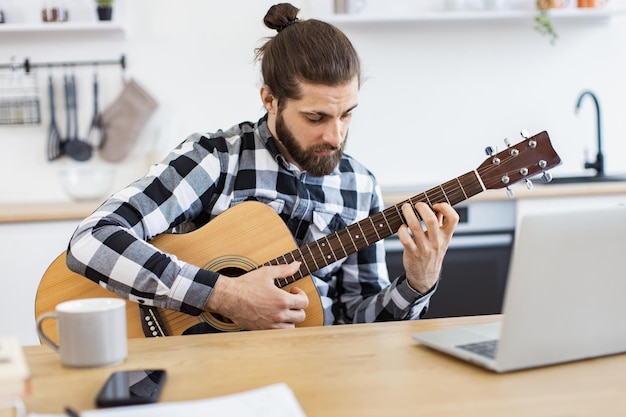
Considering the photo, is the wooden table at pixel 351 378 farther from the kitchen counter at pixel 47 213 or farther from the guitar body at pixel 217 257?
the kitchen counter at pixel 47 213

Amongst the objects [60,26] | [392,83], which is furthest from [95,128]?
[392,83]

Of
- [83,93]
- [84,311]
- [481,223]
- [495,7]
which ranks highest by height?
[495,7]

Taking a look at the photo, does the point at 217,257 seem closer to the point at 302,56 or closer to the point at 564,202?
the point at 302,56

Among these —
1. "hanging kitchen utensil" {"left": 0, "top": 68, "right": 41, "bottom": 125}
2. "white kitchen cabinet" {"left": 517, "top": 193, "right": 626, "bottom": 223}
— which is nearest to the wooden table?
"white kitchen cabinet" {"left": 517, "top": 193, "right": 626, "bottom": 223}

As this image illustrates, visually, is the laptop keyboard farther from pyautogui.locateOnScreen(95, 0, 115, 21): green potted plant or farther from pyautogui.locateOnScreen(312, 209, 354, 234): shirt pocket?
pyautogui.locateOnScreen(95, 0, 115, 21): green potted plant

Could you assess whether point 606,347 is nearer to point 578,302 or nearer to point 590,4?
point 578,302

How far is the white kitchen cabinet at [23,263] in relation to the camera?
9.12 feet

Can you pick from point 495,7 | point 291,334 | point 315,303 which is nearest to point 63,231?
point 315,303

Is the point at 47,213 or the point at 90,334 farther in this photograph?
the point at 47,213

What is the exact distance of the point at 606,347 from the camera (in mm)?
1108

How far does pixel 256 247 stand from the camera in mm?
1681

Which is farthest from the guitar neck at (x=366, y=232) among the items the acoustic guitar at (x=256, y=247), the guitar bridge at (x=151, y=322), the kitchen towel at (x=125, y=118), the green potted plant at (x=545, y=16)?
the green potted plant at (x=545, y=16)

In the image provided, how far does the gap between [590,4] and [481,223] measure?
1209 mm

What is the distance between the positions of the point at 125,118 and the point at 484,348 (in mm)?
2528
